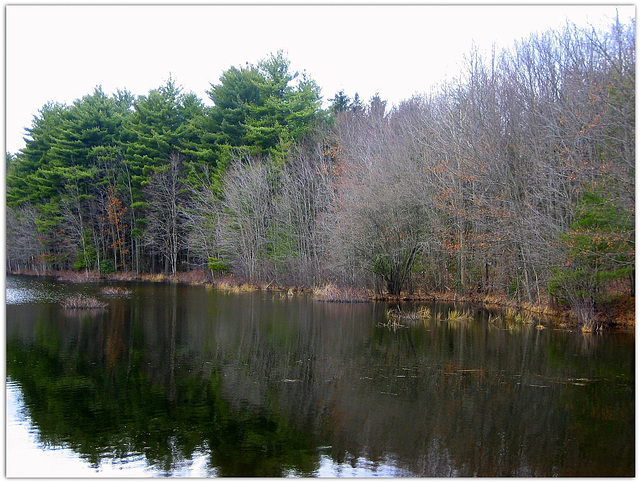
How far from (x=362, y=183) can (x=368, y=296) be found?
480 cm

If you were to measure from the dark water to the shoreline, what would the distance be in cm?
142

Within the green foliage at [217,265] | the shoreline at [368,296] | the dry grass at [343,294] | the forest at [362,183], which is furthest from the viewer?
the green foliage at [217,265]

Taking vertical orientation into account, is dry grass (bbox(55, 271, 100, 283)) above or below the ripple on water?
above

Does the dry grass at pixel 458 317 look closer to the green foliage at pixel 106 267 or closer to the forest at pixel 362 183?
the forest at pixel 362 183

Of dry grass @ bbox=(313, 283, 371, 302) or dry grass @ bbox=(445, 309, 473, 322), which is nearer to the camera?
dry grass @ bbox=(445, 309, 473, 322)

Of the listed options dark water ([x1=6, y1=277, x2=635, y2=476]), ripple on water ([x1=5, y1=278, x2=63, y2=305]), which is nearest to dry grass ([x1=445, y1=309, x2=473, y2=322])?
dark water ([x1=6, y1=277, x2=635, y2=476])

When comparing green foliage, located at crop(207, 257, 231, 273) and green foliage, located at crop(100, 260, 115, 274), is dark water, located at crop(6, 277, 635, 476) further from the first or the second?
green foliage, located at crop(100, 260, 115, 274)

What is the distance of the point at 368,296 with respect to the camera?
82.1 feet

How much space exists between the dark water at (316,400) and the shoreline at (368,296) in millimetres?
1418

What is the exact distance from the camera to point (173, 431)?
792 cm

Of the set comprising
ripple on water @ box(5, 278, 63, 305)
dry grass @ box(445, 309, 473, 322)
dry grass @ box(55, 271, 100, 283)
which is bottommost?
dry grass @ box(445, 309, 473, 322)

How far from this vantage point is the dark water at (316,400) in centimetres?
693

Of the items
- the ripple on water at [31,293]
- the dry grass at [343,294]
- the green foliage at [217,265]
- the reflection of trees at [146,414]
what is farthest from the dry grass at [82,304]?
the green foliage at [217,265]

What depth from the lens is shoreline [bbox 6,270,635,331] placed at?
16.4 meters
